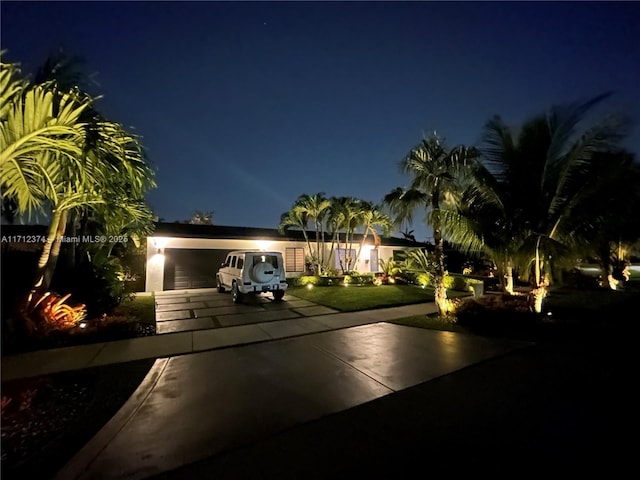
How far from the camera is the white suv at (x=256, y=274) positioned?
33.7 feet

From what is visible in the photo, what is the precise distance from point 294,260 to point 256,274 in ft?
23.9

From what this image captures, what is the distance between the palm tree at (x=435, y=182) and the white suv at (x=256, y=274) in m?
5.18

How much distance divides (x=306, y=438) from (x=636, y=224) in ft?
63.5

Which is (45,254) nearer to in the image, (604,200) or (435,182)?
(435,182)

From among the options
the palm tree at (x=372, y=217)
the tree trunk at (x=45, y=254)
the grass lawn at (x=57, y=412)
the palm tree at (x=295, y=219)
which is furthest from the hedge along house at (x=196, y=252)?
the grass lawn at (x=57, y=412)

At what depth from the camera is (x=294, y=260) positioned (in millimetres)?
17578

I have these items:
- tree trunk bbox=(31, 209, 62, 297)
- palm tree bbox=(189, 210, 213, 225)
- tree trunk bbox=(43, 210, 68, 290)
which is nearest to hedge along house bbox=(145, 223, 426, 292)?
tree trunk bbox=(43, 210, 68, 290)

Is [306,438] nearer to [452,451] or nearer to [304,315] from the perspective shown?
[452,451]

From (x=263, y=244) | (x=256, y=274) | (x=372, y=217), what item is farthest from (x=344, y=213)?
(x=256, y=274)

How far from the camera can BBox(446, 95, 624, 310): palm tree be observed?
6.67m

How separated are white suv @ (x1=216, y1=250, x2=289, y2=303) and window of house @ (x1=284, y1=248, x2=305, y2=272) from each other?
604 centimetres

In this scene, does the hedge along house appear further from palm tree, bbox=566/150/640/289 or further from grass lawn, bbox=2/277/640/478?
palm tree, bbox=566/150/640/289

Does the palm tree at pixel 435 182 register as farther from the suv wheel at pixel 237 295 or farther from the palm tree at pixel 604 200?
the suv wheel at pixel 237 295

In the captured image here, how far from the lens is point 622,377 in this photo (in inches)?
159
